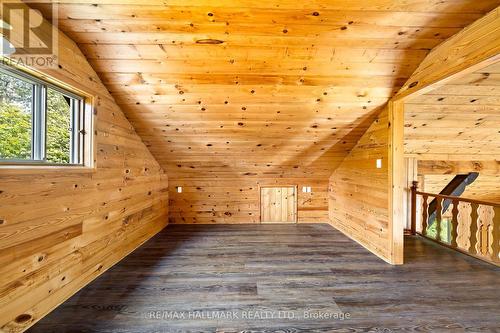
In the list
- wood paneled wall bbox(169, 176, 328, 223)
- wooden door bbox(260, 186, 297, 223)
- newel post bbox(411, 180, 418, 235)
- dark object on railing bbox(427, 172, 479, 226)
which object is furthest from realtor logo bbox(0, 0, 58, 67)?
dark object on railing bbox(427, 172, 479, 226)

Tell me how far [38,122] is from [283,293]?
7.61 ft

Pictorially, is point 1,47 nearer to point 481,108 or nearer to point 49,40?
point 49,40

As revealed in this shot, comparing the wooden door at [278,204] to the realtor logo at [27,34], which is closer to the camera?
the realtor logo at [27,34]

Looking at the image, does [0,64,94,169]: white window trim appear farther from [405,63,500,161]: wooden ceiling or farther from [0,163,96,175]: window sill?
[405,63,500,161]: wooden ceiling

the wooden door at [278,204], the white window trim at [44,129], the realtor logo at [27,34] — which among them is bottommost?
the wooden door at [278,204]

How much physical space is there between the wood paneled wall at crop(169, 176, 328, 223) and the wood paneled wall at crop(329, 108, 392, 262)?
548mm

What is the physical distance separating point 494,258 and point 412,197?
1.30 m

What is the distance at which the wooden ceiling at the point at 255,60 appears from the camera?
1594 millimetres

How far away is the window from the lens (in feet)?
4.72

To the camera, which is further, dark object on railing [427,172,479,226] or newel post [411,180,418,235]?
dark object on railing [427,172,479,226]

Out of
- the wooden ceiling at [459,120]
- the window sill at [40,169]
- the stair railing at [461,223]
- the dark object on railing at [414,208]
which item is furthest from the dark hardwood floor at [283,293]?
the wooden ceiling at [459,120]

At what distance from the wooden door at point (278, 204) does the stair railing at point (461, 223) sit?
77.2 inches

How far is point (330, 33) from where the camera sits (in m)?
1.79

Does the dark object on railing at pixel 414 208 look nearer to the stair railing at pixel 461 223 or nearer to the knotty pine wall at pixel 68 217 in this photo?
the stair railing at pixel 461 223
